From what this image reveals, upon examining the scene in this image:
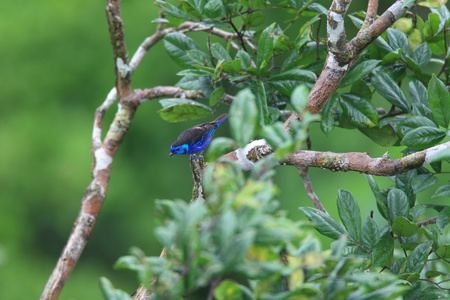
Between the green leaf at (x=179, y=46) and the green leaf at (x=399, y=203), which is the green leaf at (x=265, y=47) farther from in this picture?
the green leaf at (x=399, y=203)

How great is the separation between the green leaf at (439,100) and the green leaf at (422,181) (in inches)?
5.7

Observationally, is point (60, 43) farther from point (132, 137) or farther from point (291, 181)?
point (291, 181)

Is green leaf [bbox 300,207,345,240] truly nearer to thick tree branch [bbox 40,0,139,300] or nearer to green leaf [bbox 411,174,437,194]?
green leaf [bbox 411,174,437,194]

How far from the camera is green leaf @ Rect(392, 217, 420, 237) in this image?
119 cm

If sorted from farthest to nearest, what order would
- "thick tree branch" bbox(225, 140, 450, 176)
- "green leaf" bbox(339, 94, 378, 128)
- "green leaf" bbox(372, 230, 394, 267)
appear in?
"green leaf" bbox(339, 94, 378, 128)
"green leaf" bbox(372, 230, 394, 267)
"thick tree branch" bbox(225, 140, 450, 176)

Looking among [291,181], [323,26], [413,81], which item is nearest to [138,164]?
[291,181]

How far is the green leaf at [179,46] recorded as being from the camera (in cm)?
174

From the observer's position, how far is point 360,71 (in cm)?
146

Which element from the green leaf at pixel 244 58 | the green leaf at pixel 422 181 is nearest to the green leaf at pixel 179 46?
the green leaf at pixel 244 58

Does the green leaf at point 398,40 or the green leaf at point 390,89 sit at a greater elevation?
the green leaf at point 398,40

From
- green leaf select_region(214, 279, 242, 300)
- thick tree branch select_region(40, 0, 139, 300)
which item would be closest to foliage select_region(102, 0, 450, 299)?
green leaf select_region(214, 279, 242, 300)

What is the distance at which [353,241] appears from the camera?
4.13 feet

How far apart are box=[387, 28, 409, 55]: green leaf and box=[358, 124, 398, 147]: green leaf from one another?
0.25 m

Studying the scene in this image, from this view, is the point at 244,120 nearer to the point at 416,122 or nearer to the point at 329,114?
the point at 416,122
